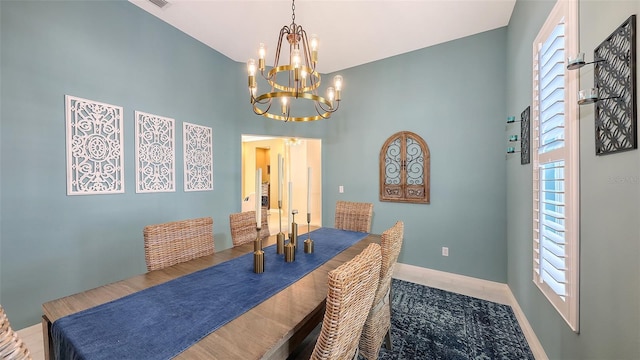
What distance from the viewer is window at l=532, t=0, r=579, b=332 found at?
1.28 meters

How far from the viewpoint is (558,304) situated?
1448 millimetres

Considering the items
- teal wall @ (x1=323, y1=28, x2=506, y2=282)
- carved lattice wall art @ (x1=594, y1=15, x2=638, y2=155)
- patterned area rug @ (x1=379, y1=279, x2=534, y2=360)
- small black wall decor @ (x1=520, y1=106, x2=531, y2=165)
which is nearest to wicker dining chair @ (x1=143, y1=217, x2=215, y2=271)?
patterned area rug @ (x1=379, y1=279, x2=534, y2=360)

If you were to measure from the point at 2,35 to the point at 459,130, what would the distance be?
439cm

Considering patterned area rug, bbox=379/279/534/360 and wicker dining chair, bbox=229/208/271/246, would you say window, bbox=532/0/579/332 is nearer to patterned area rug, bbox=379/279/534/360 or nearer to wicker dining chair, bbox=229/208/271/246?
patterned area rug, bbox=379/279/534/360

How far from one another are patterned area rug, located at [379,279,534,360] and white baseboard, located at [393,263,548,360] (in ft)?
0.28

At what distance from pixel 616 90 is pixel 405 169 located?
8.13 ft

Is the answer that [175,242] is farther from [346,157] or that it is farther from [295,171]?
[295,171]

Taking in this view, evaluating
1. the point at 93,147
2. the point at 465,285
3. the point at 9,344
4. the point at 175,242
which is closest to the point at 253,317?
the point at 9,344

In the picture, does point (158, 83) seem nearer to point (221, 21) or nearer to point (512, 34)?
point (221, 21)

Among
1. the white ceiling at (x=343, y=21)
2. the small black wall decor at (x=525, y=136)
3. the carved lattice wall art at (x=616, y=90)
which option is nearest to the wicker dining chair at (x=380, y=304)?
the carved lattice wall art at (x=616, y=90)

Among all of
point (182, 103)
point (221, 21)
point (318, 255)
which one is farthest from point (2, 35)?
point (318, 255)

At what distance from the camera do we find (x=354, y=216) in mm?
2764

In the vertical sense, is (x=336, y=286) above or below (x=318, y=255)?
above

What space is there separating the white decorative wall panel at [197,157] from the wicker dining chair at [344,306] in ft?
9.28
